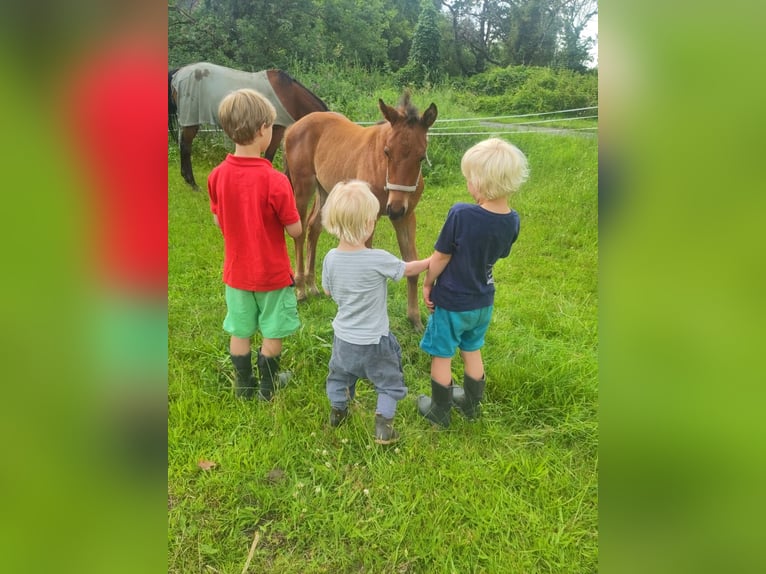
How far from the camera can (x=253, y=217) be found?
2.43 m

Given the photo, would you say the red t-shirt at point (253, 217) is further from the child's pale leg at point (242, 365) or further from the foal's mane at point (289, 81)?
the foal's mane at point (289, 81)

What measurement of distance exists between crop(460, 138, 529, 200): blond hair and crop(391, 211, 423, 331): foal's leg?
889 millimetres

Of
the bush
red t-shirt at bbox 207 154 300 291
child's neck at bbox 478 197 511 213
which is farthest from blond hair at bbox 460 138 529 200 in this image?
the bush

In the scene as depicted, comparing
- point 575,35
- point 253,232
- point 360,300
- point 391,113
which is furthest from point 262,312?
point 575,35

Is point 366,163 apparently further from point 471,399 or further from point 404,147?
point 471,399

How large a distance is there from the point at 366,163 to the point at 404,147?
2.03 feet

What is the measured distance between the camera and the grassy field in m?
1.90

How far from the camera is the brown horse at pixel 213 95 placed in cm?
331
